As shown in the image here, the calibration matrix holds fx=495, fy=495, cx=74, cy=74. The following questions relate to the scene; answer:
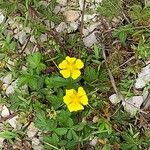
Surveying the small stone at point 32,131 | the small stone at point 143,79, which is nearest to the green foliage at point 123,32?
the small stone at point 143,79

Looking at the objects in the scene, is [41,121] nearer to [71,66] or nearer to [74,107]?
[74,107]

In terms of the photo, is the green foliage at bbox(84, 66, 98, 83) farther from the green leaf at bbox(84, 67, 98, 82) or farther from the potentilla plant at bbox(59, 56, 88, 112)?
the potentilla plant at bbox(59, 56, 88, 112)

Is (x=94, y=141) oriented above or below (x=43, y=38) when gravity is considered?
below

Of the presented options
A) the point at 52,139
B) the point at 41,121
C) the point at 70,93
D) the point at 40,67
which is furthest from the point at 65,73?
the point at 52,139

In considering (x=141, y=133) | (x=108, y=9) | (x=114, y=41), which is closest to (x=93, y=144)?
(x=141, y=133)

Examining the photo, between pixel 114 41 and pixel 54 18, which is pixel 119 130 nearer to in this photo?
pixel 114 41

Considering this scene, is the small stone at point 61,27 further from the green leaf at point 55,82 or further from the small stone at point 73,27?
the green leaf at point 55,82
